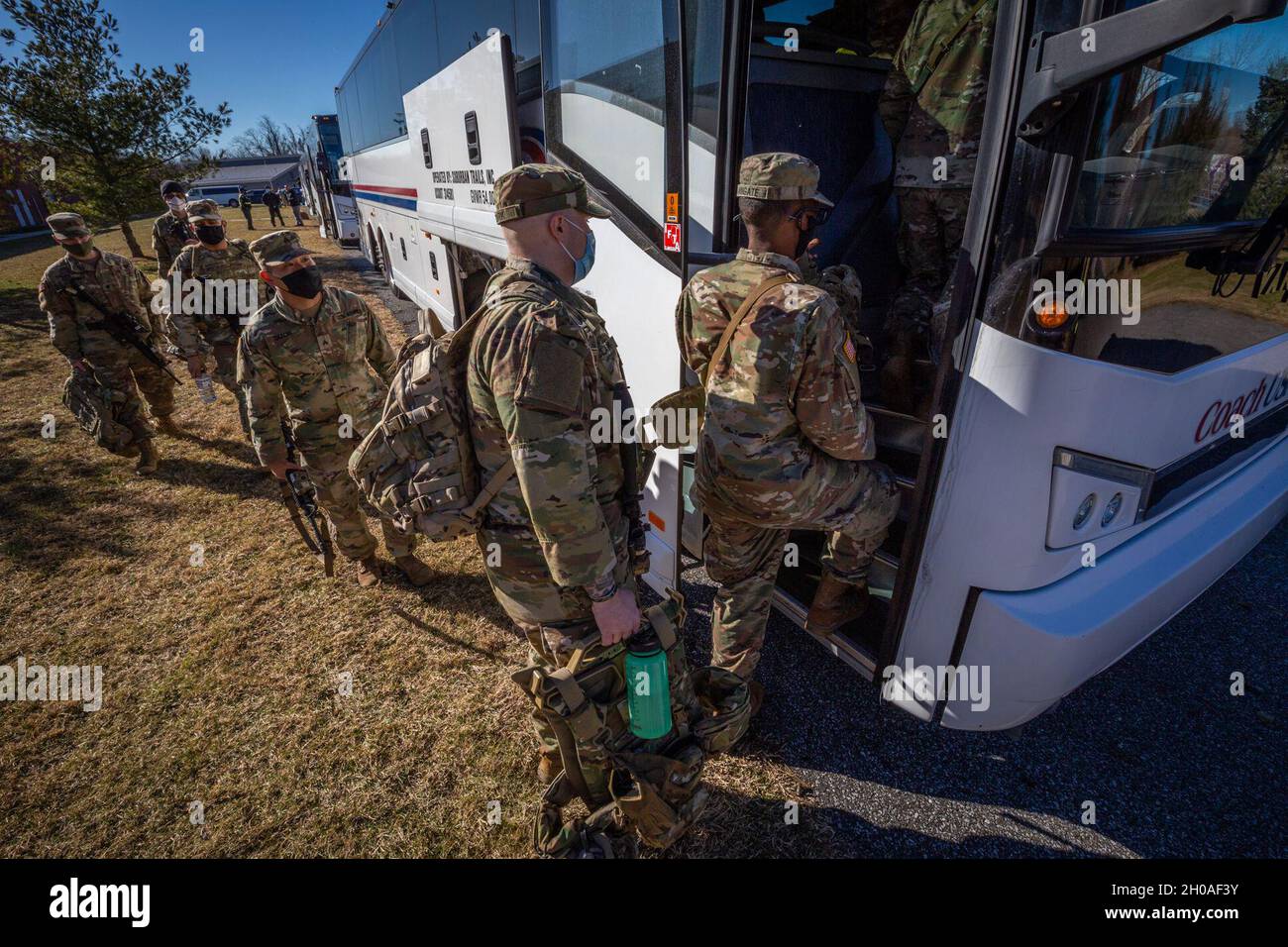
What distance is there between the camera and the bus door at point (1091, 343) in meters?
1.47

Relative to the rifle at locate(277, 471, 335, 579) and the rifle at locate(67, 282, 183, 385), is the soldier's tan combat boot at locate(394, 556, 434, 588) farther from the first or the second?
the rifle at locate(67, 282, 183, 385)

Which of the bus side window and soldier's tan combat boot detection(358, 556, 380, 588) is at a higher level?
the bus side window

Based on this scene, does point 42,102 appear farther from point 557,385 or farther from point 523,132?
point 557,385

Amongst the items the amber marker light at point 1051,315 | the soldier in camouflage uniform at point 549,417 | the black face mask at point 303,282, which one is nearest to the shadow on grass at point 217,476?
the black face mask at point 303,282

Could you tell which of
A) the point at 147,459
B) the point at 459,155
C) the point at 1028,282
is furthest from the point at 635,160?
the point at 147,459

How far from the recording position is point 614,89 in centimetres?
270

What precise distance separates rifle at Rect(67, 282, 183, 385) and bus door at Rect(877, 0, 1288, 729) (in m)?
6.19

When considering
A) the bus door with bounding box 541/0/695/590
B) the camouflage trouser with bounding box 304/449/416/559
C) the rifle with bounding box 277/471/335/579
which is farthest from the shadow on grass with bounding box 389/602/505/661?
the bus door with bounding box 541/0/695/590

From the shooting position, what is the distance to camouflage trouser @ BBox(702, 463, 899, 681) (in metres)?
2.19

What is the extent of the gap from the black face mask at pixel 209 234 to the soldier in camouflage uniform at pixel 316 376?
102 inches

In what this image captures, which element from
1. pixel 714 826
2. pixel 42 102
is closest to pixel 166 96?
pixel 42 102

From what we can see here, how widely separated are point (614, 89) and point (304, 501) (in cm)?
290

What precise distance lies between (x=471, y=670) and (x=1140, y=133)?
10.7 ft

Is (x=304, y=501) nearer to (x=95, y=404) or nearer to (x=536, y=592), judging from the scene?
(x=536, y=592)
